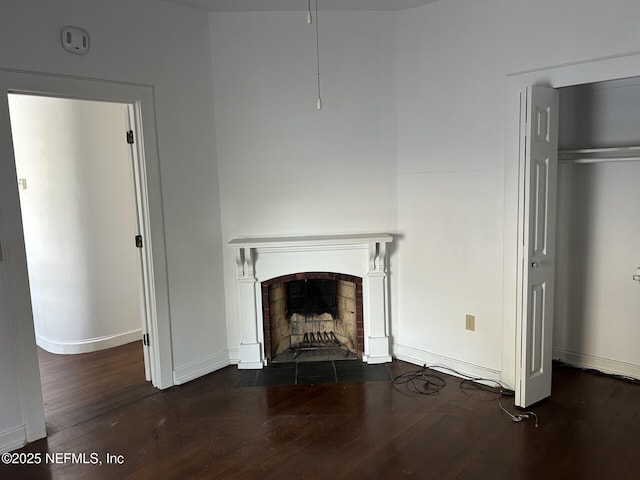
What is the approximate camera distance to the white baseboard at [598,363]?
352 centimetres

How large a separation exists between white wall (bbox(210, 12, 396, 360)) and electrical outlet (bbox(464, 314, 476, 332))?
0.93 m

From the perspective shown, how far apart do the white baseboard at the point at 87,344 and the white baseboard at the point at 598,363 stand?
12.8ft

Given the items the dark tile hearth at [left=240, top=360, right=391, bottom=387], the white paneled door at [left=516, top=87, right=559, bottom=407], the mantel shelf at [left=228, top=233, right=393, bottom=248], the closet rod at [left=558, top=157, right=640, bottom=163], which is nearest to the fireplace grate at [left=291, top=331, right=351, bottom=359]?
the dark tile hearth at [left=240, top=360, right=391, bottom=387]

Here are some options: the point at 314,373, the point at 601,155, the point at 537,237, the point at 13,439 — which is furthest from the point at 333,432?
the point at 601,155

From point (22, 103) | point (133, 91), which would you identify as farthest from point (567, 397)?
point (22, 103)

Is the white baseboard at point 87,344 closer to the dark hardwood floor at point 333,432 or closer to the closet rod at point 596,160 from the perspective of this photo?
the dark hardwood floor at point 333,432

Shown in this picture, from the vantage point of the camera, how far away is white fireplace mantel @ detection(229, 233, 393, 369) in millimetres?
3869

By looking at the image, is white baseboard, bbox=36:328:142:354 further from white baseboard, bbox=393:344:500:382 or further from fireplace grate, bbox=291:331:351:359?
white baseboard, bbox=393:344:500:382

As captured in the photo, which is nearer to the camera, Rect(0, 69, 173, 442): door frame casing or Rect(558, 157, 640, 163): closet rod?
Rect(0, 69, 173, 442): door frame casing

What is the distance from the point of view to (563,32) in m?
2.90

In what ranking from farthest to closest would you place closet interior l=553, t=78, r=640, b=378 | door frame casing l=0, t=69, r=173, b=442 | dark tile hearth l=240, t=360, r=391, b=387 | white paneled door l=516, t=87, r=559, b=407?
dark tile hearth l=240, t=360, r=391, b=387, closet interior l=553, t=78, r=640, b=378, white paneled door l=516, t=87, r=559, b=407, door frame casing l=0, t=69, r=173, b=442

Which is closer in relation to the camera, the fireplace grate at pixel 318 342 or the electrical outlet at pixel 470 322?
the electrical outlet at pixel 470 322

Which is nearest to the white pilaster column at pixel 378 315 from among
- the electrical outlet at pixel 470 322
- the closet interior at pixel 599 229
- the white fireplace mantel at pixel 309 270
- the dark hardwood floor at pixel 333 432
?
the white fireplace mantel at pixel 309 270

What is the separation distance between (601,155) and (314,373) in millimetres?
2647
